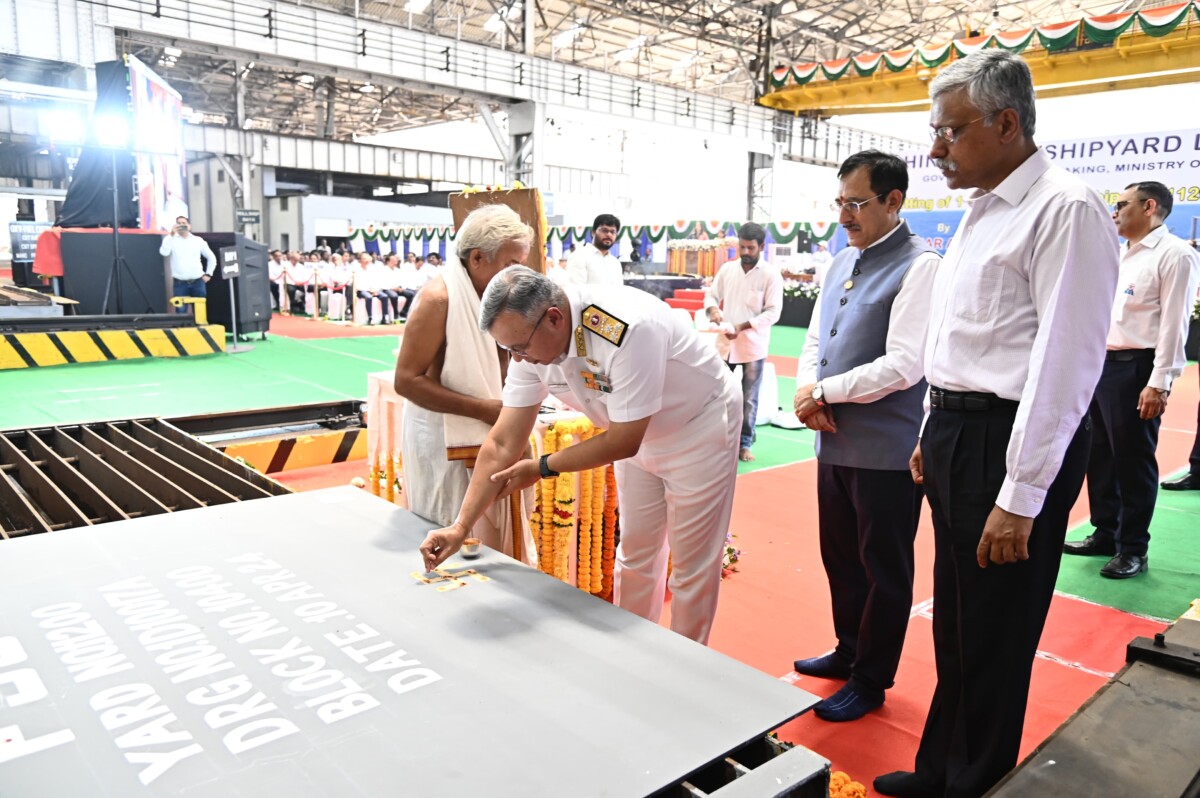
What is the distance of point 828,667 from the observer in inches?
101

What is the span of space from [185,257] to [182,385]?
3328mm

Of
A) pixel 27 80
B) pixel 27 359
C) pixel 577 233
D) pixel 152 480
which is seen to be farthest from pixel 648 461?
pixel 577 233

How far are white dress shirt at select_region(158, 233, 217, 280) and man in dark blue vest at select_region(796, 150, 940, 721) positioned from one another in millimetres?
9834

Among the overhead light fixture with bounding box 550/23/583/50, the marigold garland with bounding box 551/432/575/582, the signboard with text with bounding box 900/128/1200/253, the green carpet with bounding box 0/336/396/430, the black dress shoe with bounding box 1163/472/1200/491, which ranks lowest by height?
the black dress shoe with bounding box 1163/472/1200/491

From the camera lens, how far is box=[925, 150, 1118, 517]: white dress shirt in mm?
1443

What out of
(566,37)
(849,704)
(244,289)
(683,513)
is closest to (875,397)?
(683,513)

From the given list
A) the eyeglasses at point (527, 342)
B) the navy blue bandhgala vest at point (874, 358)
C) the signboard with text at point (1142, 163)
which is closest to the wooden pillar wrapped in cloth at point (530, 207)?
the navy blue bandhgala vest at point (874, 358)

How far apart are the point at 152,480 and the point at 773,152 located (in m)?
20.7

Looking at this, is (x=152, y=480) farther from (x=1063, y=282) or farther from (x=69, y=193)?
(x=69, y=193)

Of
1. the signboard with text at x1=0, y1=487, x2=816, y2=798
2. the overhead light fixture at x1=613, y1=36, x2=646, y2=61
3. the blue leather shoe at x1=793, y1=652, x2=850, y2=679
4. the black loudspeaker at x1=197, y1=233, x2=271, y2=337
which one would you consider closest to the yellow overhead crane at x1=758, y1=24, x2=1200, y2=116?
the overhead light fixture at x1=613, y1=36, x2=646, y2=61

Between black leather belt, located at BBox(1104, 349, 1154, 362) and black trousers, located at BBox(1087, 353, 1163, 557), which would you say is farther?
black leather belt, located at BBox(1104, 349, 1154, 362)

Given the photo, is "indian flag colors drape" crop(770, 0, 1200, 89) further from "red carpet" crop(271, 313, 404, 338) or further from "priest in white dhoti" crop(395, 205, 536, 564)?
"priest in white dhoti" crop(395, 205, 536, 564)

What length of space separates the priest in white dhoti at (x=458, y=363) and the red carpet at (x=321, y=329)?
10.6 meters

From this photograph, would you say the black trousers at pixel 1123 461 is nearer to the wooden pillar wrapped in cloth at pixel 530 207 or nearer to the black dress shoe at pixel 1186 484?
the black dress shoe at pixel 1186 484
